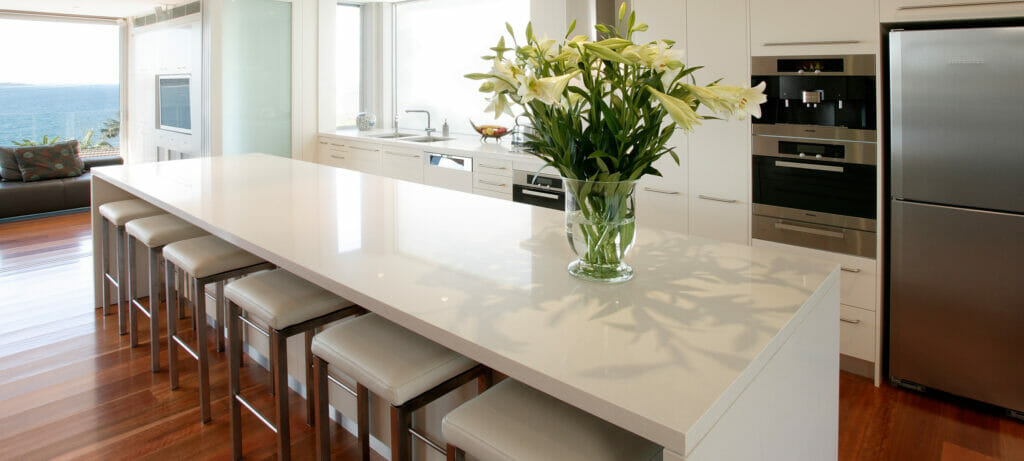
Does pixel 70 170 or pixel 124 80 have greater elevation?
pixel 124 80

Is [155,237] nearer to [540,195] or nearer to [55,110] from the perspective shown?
[540,195]

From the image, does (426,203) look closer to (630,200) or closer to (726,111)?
(630,200)

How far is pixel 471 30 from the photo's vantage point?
589cm

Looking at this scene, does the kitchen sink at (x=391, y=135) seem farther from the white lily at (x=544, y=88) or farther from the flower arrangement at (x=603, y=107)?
the white lily at (x=544, y=88)

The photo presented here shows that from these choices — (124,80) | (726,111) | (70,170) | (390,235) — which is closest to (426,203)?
(390,235)

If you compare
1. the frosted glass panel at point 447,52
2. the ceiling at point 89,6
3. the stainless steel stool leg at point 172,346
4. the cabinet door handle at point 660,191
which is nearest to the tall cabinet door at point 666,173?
the cabinet door handle at point 660,191

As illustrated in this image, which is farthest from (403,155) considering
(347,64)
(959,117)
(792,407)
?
(792,407)

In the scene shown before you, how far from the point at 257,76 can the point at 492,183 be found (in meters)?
2.58

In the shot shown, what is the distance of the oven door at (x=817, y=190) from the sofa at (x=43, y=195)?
21.9ft

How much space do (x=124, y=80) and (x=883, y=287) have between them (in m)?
8.38

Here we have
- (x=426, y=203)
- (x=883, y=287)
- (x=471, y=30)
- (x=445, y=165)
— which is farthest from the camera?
(x=471, y=30)

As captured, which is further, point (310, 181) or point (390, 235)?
point (310, 181)

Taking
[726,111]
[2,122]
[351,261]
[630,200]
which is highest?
[2,122]

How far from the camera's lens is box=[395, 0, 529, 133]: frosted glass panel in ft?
18.8
